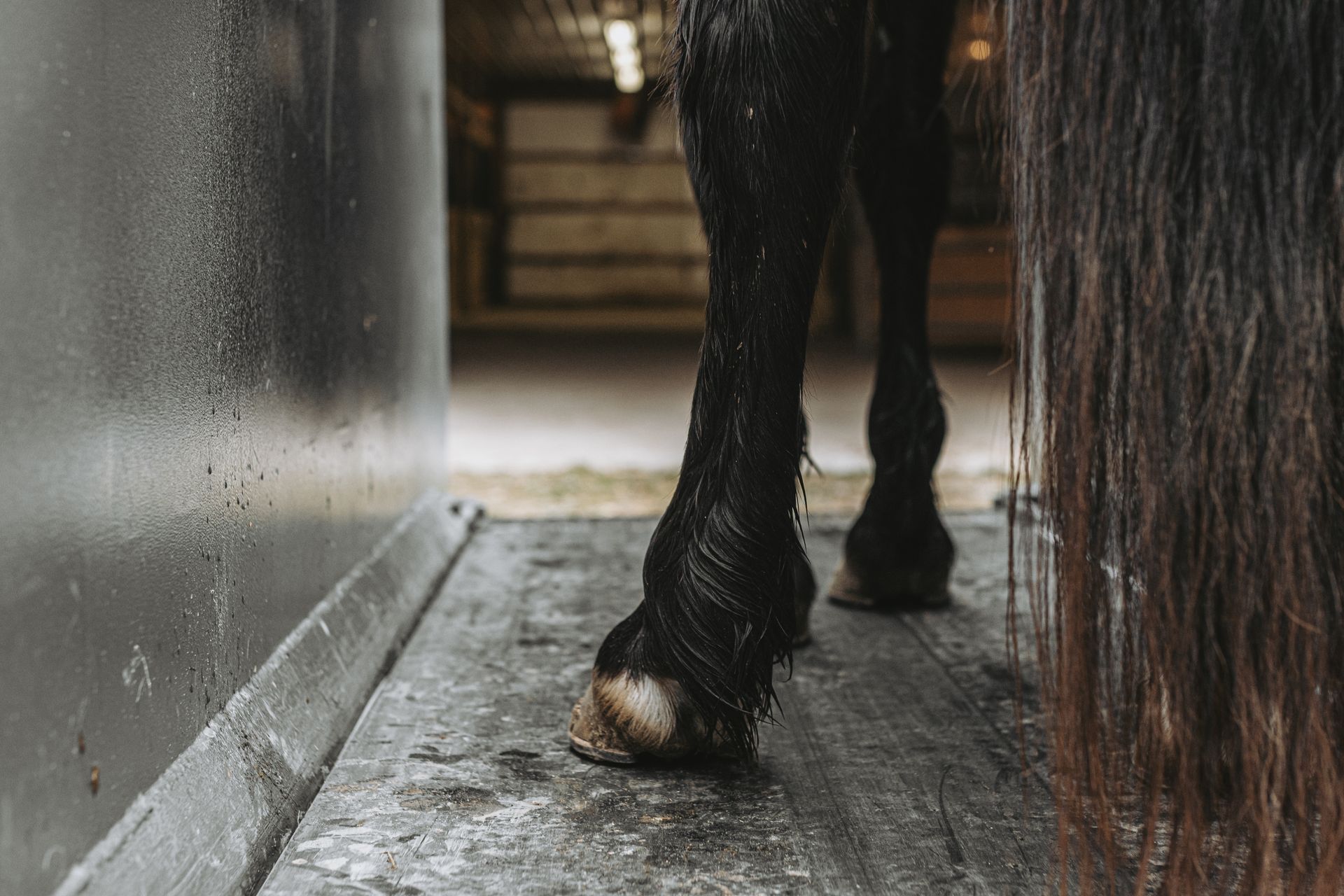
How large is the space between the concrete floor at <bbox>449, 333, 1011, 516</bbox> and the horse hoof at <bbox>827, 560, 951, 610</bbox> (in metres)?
0.24

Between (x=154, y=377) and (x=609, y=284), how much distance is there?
510 inches

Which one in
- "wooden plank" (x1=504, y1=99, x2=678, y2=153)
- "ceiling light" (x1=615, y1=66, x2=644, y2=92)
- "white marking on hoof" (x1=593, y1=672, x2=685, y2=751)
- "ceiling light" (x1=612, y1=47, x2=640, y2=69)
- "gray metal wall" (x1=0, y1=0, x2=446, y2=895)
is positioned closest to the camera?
"gray metal wall" (x1=0, y1=0, x2=446, y2=895)

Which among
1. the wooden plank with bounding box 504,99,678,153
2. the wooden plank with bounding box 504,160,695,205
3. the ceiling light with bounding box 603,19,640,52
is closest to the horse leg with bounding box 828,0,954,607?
the ceiling light with bounding box 603,19,640,52

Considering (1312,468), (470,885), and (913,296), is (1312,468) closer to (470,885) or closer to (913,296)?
(470,885)

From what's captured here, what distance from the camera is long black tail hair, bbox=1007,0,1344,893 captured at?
514 millimetres

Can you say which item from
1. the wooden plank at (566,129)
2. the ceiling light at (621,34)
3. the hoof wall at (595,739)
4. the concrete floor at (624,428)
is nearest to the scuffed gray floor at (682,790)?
the hoof wall at (595,739)

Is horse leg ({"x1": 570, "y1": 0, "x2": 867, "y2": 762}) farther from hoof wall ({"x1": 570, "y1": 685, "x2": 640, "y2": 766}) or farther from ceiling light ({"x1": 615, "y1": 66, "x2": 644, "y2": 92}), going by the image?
ceiling light ({"x1": 615, "y1": 66, "x2": 644, "y2": 92})

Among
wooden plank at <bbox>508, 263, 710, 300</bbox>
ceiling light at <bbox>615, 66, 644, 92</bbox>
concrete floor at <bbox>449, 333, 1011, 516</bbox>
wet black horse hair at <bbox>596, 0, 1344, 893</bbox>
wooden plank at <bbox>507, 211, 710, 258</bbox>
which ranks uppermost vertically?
ceiling light at <bbox>615, 66, 644, 92</bbox>

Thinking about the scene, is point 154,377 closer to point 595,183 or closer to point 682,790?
point 682,790

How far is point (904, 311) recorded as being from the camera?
4.50ft

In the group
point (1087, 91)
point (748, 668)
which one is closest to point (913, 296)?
point (748, 668)

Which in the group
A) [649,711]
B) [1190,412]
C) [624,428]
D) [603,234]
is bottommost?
[624,428]

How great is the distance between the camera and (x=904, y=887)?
66cm

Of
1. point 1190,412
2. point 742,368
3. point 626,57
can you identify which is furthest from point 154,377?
point 626,57
